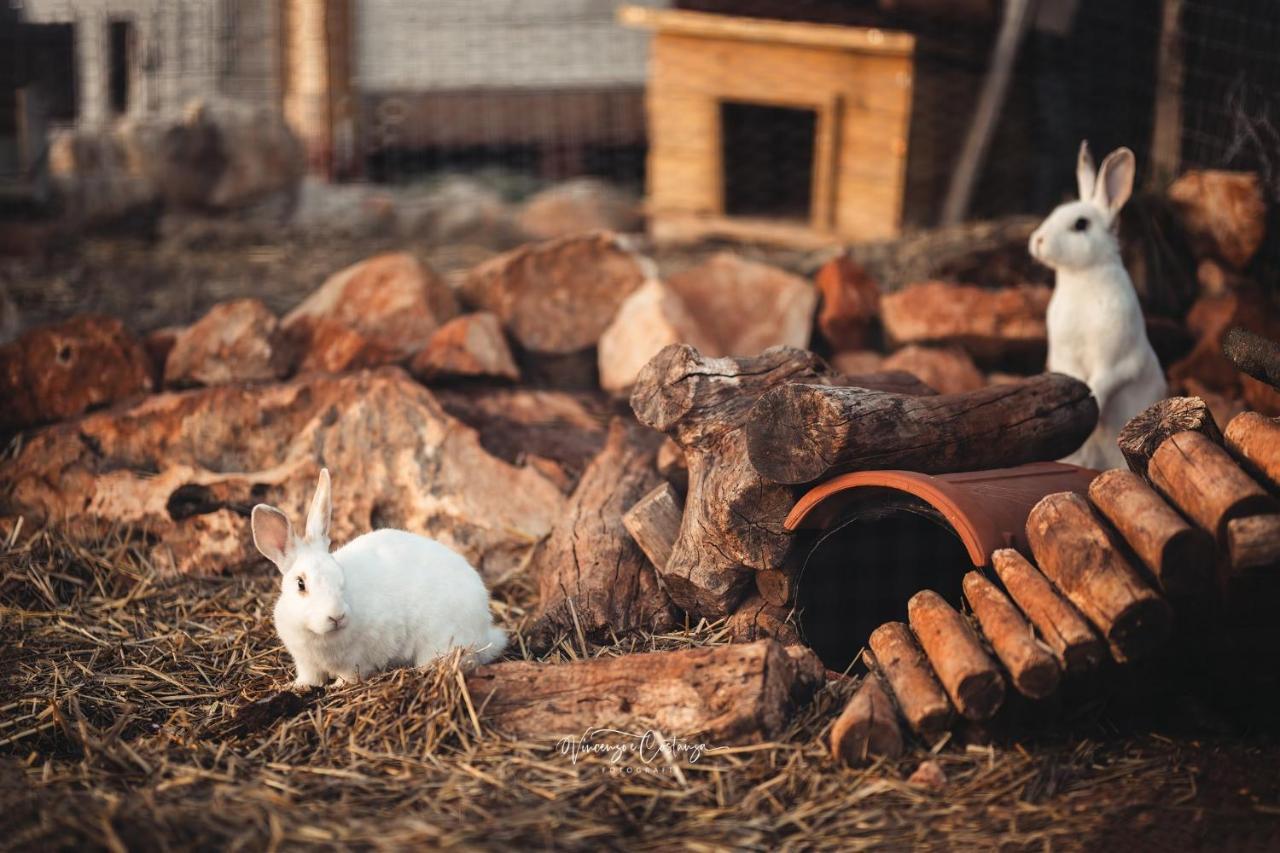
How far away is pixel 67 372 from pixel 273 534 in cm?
219

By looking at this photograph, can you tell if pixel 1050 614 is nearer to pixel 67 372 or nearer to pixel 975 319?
pixel 975 319

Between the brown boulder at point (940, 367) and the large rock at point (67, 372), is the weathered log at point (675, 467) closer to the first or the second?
the brown boulder at point (940, 367)

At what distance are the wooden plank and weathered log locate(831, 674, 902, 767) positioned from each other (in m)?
5.16

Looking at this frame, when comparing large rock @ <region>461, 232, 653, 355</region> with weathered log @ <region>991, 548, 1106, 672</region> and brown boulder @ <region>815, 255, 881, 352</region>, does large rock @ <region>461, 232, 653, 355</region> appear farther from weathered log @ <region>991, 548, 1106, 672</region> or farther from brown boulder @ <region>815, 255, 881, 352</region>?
weathered log @ <region>991, 548, 1106, 672</region>

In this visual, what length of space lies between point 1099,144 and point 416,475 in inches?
201

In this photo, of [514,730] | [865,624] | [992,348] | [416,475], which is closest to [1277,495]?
[865,624]

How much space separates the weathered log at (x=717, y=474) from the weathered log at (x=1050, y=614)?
0.76 meters

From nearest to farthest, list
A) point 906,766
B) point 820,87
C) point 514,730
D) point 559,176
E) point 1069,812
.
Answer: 1. point 1069,812
2. point 906,766
3. point 514,730
4. point 820,87
5. point 559,176

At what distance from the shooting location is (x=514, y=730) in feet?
12.2

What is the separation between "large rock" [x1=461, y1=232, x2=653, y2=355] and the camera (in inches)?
243

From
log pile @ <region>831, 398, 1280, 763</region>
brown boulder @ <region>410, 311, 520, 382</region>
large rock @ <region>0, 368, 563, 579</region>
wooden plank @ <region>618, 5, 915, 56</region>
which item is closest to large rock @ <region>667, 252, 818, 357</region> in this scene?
brown boulder @ <region>410, 311, 520, 382</region>

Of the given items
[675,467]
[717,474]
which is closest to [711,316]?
[675,467]

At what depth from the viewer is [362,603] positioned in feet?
12.8

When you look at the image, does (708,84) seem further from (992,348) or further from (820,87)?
(992,348)
